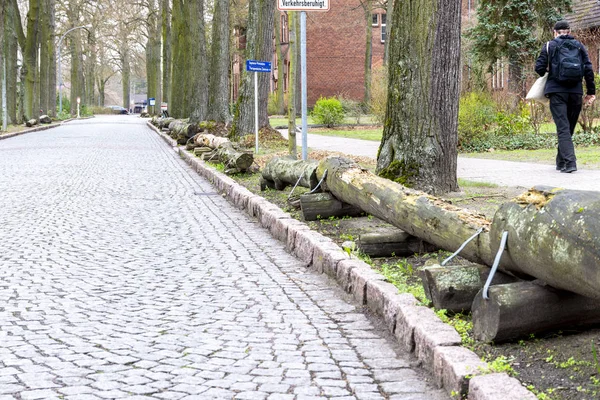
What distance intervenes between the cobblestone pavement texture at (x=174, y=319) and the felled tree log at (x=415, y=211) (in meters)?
0.69

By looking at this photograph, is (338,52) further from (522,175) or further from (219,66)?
(522,175)

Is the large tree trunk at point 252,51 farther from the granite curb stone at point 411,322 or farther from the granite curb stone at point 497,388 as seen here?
the granite curb stone at point 497,388

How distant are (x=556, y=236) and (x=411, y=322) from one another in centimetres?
105

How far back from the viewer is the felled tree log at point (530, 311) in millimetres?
3965

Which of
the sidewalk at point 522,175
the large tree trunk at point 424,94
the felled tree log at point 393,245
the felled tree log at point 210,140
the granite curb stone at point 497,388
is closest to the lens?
the granite curb stone at point 497,388

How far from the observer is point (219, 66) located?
26.0 m

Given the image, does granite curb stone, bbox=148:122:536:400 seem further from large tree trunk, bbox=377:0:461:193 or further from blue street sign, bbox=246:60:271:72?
blue street sign, bbox=246:60:271:72

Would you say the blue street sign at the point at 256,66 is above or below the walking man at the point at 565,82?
above

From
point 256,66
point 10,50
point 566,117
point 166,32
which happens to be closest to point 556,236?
point 566,117

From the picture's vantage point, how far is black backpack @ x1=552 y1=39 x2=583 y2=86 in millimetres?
12078

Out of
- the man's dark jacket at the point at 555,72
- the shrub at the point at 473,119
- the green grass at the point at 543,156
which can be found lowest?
the green grass at the point at 543,156

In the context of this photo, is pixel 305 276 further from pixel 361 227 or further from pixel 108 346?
pixel 108 346

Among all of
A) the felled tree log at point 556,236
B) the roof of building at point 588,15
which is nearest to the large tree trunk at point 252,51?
the felled tree log at point 556,236

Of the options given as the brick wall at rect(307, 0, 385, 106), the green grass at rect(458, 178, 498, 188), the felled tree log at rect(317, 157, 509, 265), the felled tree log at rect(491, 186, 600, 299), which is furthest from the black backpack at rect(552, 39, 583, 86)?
the brick wall at rect(307, 0, 385, 106)
